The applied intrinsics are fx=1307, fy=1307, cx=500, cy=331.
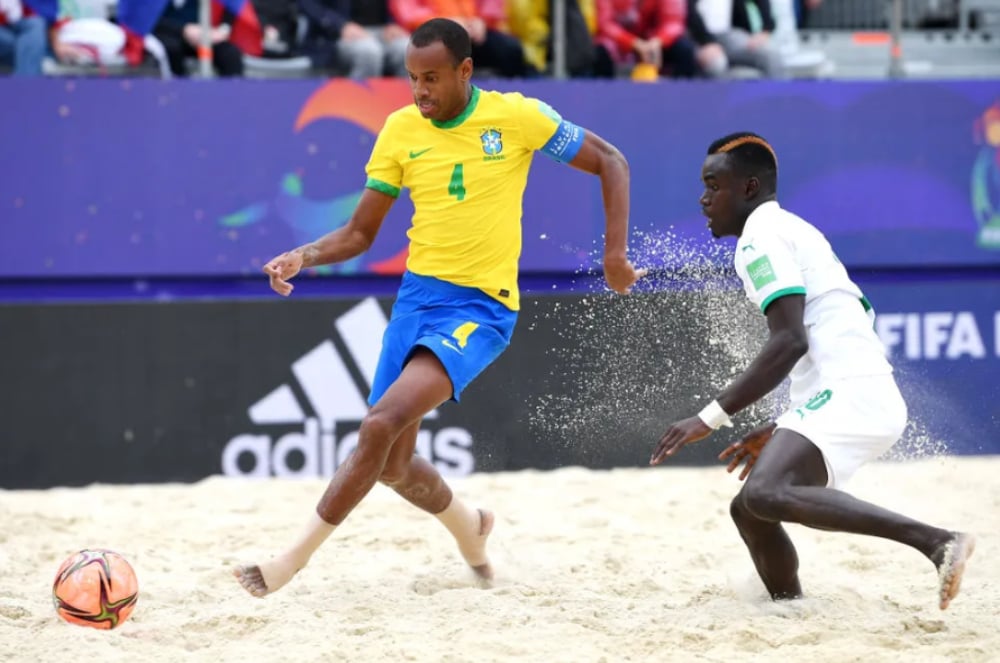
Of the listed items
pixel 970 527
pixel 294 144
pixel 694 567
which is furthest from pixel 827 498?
pixel 294 144

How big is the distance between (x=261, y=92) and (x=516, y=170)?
3627mm

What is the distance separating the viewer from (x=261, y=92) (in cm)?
829

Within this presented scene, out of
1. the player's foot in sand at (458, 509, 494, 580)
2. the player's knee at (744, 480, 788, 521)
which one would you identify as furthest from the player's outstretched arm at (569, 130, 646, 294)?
the player's foot in sand at (458, 509, 494, 580)

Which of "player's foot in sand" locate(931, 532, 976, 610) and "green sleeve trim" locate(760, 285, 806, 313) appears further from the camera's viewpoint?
"green sleeve trim" locate(760, 285, 806, 313)

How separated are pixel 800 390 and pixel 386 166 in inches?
70.7

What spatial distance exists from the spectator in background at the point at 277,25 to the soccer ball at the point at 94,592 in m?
4.87

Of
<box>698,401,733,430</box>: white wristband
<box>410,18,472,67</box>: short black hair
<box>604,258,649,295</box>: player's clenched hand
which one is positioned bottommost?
<box>698,401,733,430</box>: white wristband

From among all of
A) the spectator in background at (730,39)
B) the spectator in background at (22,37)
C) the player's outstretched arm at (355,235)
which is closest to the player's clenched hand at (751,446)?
the player's outstretched arm at (355,235)

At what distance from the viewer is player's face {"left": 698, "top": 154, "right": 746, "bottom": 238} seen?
4.72 metres

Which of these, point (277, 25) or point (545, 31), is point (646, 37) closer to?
point (545, 31)

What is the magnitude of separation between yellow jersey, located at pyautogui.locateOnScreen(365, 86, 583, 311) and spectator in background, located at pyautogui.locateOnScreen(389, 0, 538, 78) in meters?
3.62

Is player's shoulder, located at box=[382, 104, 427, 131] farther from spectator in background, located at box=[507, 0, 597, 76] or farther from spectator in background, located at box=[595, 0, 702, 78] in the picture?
spectator in background, located at box=[595, 0, 702, 78]

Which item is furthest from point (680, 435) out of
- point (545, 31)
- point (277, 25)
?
point (277, 25)

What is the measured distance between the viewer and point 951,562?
13.6 ft
